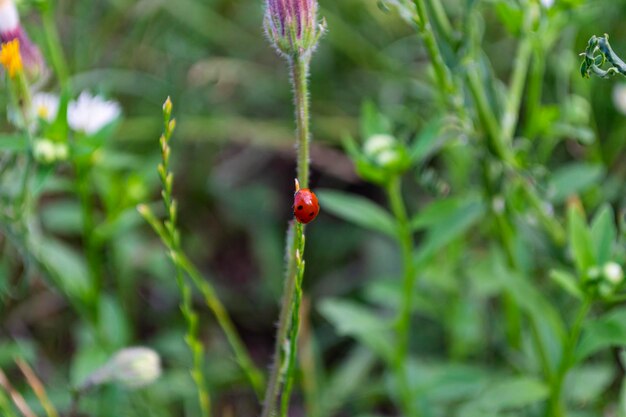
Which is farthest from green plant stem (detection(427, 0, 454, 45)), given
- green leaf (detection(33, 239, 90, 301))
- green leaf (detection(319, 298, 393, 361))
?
green leaf (detection(33, 239, 90, 301))

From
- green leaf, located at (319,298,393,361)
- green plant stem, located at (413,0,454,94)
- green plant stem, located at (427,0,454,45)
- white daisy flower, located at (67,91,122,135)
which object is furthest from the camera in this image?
white daisy flower, located at (67,91,122,135)

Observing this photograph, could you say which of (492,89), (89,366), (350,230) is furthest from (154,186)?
(492,89)

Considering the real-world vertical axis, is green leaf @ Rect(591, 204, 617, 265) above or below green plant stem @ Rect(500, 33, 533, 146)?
below

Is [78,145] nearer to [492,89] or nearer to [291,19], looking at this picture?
[291,19]

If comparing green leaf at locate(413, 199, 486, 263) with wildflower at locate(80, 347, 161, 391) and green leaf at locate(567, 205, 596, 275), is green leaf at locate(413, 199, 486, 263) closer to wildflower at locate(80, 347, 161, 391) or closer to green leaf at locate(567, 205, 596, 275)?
green leaf at locate(567, 205, 596, 275)

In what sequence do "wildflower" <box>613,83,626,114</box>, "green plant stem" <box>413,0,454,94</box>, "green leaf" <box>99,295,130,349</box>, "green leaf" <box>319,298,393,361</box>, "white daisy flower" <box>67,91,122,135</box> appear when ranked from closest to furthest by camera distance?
"green plant stem" <box>413,0,454,94</box> → "green leaf" <box>319,298,393,361</box> → "white daisy flower" <box>67,91,122,135</box> → "green leaf" <box>99,295,130,349</box> → "wildflower" <box>613,83,626,114</box>

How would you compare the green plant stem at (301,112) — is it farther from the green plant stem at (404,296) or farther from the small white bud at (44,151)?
the small white bud at (44,151)

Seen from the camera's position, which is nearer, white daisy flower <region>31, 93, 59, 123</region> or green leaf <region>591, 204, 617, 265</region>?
green leaf <region>591, 204, 617, 265</region>

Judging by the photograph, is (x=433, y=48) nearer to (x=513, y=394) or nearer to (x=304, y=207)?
(x=304, y=207)
